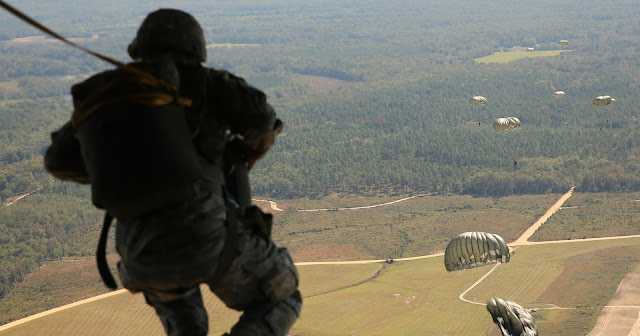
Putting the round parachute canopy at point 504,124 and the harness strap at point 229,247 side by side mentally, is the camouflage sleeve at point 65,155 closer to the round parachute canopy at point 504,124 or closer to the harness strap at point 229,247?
the harness strap at point 229,247

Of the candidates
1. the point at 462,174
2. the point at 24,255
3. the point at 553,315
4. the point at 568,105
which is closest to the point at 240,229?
the point at 553,315

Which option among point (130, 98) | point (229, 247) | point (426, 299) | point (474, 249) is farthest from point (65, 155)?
point (426, 299)

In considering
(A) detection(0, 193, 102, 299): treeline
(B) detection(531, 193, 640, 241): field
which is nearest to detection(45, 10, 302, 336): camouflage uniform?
(B) detection(531, 193, 640, 241): field

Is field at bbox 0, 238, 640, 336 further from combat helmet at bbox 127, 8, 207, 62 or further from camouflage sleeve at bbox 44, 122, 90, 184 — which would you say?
combat helmet at bbox 127, 8, 207, 62

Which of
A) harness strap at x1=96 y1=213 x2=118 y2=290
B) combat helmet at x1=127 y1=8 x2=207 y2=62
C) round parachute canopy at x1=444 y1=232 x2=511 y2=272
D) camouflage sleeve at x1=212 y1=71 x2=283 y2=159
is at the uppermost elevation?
combat helmet at x1=127 y1=8 x2=207 y2=62

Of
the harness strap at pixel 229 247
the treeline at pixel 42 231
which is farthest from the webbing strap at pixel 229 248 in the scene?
the treeline at pixel 42 231
